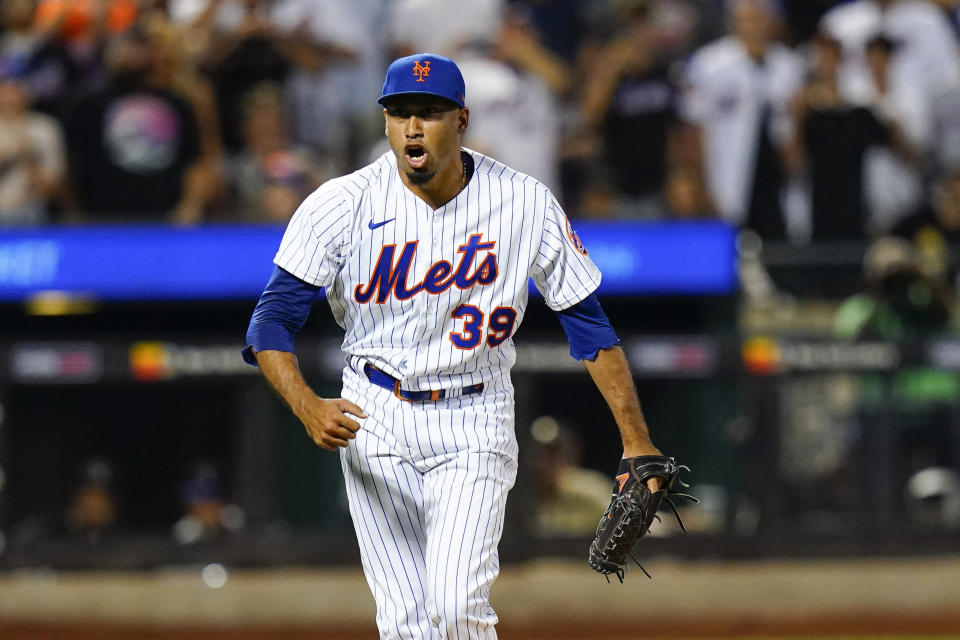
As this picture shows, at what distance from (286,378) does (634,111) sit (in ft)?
16.9

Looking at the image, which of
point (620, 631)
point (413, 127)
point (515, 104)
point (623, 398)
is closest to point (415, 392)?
point (623, 398)

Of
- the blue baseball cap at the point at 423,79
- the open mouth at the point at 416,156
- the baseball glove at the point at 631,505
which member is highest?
the blue baseball cap at the point at 423,79

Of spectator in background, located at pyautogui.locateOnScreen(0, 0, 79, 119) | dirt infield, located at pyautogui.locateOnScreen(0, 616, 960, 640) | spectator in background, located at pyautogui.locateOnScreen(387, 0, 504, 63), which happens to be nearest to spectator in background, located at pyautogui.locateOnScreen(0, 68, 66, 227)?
spectator in background, located at pyautogui.locateOnScreen(0, 0, 79, 119)

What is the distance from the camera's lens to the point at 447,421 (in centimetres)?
380

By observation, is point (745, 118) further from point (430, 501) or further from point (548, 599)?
point (430, 501)

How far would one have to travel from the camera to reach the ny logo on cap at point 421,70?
3.64m

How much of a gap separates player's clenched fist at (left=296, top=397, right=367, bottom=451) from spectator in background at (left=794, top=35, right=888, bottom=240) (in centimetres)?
522

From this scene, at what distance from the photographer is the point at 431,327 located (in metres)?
3.79

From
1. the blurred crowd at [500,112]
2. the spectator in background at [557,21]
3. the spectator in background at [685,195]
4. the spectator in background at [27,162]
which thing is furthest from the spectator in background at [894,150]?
the spectator in background at [27,162]

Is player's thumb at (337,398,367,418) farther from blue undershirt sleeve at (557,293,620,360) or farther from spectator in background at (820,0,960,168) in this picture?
spectator in background at (820,0,960,168)

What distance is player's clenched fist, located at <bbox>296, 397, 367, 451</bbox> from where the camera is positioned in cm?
353

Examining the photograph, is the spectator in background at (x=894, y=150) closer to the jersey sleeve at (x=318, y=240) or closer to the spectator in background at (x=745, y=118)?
the spectator in background at (x=745, y=118)

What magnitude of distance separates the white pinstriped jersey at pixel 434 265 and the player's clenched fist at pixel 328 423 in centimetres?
31

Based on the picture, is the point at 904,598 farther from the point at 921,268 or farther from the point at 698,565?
the point at 921,268
